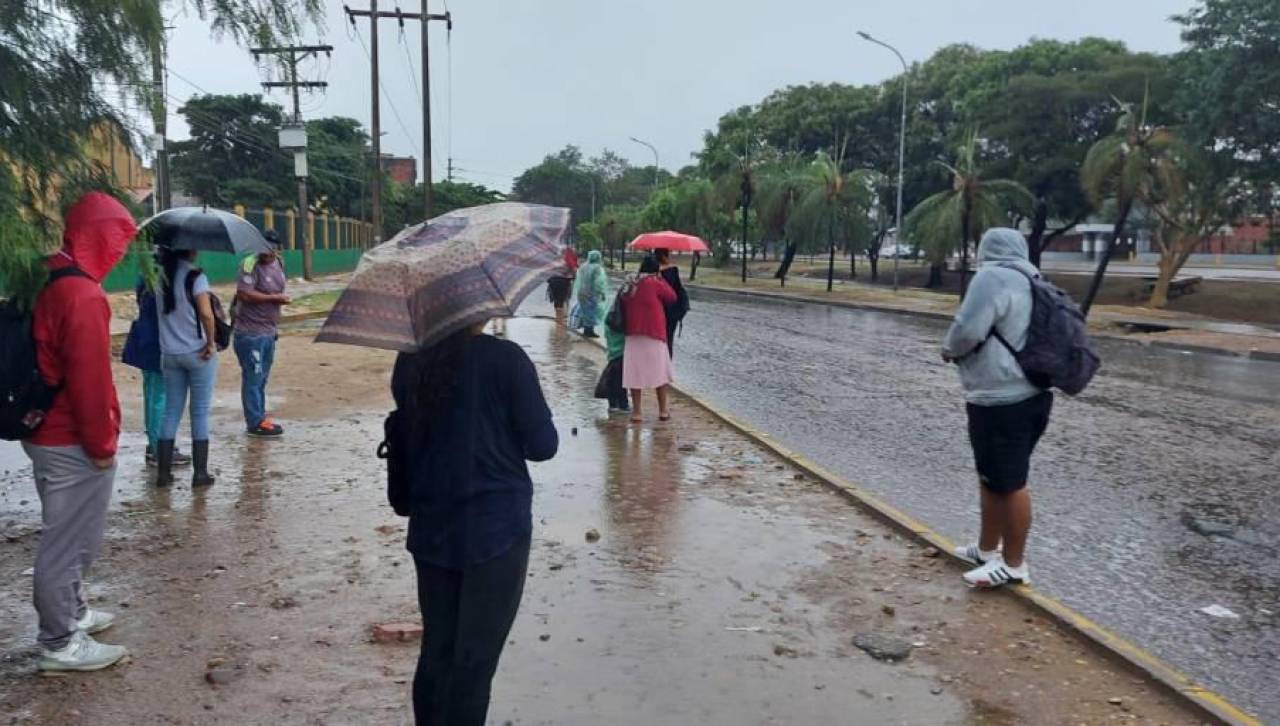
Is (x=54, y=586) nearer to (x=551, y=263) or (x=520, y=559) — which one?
(x=520, y=559)

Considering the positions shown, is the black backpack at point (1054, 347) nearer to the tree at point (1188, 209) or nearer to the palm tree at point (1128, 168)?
the palm tree at point (1128, 168)

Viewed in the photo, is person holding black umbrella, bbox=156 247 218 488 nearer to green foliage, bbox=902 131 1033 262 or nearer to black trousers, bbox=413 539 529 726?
black trousers, bbox=413 539 529 726

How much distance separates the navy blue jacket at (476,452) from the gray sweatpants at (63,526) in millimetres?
1706

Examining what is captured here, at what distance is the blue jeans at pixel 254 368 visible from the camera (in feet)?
27.7

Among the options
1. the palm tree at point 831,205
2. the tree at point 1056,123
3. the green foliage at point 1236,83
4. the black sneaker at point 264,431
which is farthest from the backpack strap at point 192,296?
the tree at point 1056,123

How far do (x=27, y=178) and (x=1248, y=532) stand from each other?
22.7 ft

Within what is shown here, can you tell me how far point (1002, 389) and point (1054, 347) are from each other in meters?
0.31

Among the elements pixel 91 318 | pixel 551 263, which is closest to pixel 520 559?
pixel 551 263

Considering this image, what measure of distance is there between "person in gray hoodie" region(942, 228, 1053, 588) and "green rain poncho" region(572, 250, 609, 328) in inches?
443

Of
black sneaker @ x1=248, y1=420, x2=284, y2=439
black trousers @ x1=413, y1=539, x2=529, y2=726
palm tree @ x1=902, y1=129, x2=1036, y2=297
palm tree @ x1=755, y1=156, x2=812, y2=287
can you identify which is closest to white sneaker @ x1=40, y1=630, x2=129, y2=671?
black trousers @ x1=413, y1=539, x2=529, y2=726

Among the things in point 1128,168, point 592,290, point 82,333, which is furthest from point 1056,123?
point 82,333

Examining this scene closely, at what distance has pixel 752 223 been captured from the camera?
180 feet

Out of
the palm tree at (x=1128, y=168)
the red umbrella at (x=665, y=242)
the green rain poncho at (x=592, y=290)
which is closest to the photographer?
the red umbrella at (x=665, y=242)

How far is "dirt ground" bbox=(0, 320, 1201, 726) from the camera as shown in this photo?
3.93 metres
